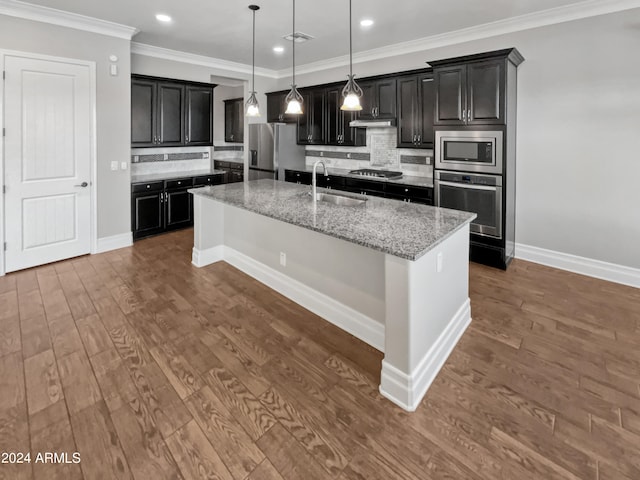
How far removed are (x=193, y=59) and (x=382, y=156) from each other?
11.4 feet

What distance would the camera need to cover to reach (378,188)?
5219 mm

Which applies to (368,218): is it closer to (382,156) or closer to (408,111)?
(408,111)

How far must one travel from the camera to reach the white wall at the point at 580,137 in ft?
11.8

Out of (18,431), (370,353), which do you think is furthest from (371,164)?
(18,431)

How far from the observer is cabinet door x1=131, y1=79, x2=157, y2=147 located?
519 cm

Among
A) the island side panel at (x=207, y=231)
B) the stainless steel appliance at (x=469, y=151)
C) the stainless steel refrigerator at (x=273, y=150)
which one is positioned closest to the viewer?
the stainless steel appliance at (x=469, y=151)

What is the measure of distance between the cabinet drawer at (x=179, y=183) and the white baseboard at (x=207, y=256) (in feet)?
5.80

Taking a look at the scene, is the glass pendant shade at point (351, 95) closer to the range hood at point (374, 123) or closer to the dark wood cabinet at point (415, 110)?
the dark wood cabinet at point (415, 110)

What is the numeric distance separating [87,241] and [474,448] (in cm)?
482

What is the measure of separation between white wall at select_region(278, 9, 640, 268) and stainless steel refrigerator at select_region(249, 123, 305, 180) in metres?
3.45

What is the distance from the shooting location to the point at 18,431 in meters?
1.82

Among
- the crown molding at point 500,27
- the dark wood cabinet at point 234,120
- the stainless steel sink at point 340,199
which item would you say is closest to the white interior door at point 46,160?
the stainless steel sink at point 340,199

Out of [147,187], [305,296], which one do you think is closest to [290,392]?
[305,296]

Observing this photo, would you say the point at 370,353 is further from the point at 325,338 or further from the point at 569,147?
the point at 569,147
